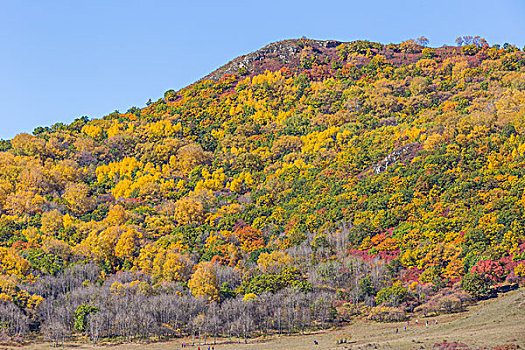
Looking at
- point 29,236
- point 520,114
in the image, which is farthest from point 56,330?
point 520,114

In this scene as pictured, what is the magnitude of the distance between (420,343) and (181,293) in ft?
191

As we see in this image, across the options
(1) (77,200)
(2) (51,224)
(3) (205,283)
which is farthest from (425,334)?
(1) (77,200)

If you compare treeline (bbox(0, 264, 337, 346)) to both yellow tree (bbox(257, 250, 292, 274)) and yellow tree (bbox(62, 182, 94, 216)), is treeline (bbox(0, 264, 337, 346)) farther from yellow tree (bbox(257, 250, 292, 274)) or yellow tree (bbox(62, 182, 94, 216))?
yellow tree (bbox(62, 182, 94, 216))

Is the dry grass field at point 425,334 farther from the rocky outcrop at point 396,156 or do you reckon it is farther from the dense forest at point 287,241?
the rocky outcrop at point 396,156

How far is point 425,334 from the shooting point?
90.7 m

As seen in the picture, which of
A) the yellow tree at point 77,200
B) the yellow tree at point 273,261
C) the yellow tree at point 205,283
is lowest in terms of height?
the yellow tree at point 205,283

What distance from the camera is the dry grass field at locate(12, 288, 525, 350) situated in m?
80.6

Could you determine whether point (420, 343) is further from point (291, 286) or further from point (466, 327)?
point (291, 286)

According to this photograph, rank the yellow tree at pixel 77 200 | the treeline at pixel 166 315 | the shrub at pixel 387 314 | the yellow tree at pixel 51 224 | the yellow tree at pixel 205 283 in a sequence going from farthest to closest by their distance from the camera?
1. the yellow tree at pixel 77 200
2. the yellow tree at pixel 51 224
3. the yellow tree at pixel 205 283
4. the treeline at pixel 166 315
5. the shrub at pixel 387 314

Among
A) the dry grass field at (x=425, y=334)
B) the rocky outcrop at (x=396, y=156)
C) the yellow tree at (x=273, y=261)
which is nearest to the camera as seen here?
the dry grass field at (x=425, y=334)

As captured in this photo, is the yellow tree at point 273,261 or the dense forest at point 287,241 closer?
the dense forest at point 287,241

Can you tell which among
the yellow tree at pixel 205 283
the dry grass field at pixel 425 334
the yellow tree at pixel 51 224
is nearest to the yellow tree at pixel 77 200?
the yellow tree at pixel 51 224

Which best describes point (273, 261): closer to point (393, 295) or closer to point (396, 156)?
point (393, 295)

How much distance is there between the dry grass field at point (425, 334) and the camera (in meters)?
80.6
